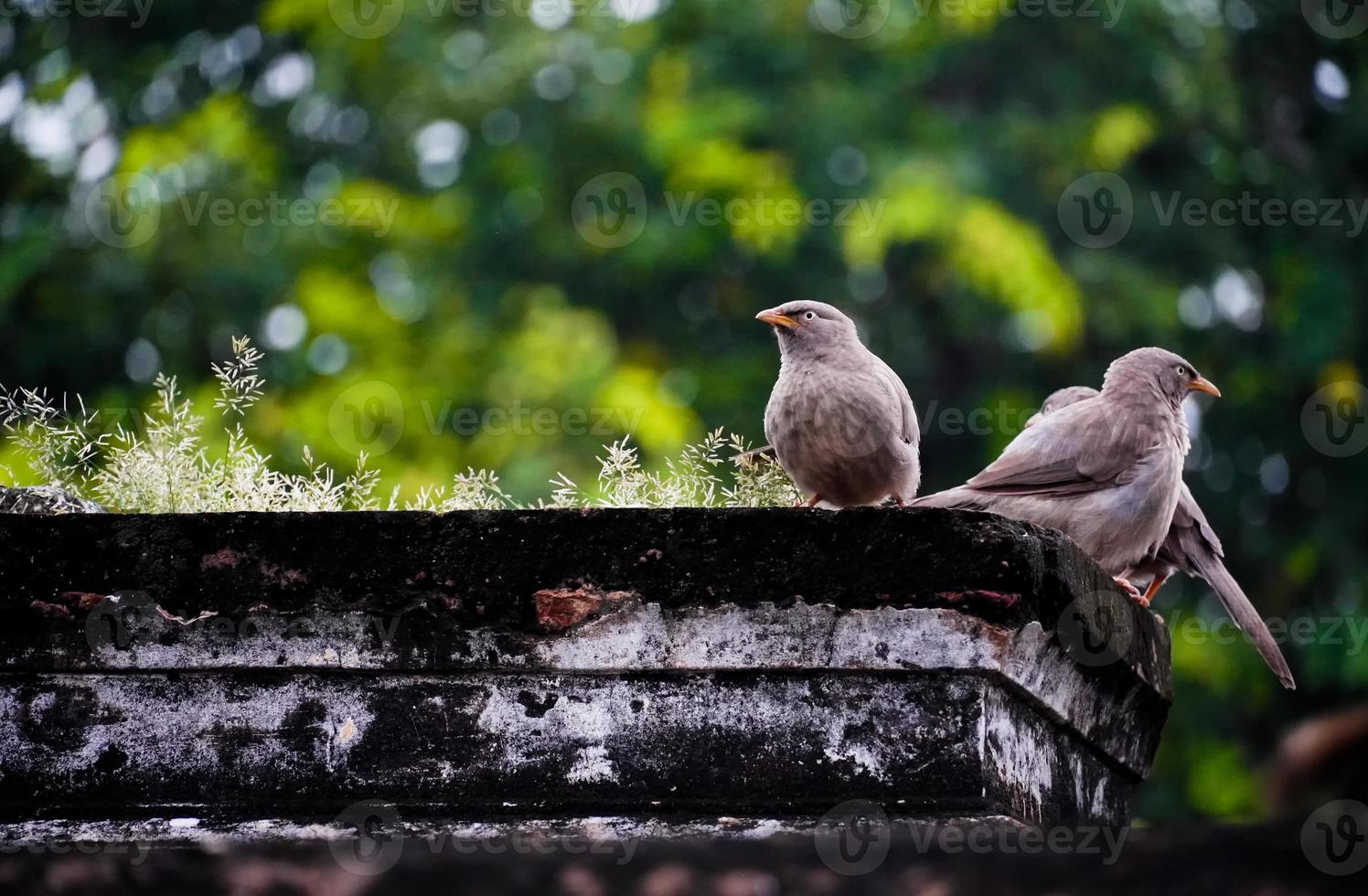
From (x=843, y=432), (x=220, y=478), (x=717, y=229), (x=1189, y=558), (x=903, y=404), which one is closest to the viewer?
(x=220, y=478)

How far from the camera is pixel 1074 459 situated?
4.73 meters

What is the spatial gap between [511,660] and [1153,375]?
279 cm

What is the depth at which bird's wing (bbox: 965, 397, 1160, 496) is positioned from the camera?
4656 millimetres

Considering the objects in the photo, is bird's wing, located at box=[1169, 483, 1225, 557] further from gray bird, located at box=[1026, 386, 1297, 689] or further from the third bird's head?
the third bird's head

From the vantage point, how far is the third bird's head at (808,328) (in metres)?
5.10

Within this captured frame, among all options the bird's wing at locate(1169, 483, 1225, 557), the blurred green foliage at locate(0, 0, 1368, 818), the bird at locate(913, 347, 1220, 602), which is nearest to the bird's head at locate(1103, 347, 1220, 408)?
the bird at locate(913, 347, 1220, 602)

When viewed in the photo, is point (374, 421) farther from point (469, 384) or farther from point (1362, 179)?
point (1362, 179)

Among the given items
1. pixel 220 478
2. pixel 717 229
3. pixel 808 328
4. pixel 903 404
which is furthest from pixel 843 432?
pixel 717 229

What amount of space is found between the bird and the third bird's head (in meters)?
0.66

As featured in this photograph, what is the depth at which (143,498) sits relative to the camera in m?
3.74

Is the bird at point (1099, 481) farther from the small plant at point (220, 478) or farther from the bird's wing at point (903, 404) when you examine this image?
the small plant at point (220, 478)

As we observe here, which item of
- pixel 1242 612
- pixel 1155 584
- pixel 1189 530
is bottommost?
pixel 1242 612

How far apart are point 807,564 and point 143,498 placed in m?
1.67

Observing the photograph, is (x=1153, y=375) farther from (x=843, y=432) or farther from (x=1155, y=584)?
(x=843, y=432)
